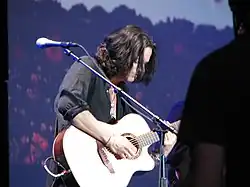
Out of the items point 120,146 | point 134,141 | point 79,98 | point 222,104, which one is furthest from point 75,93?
point 222,104

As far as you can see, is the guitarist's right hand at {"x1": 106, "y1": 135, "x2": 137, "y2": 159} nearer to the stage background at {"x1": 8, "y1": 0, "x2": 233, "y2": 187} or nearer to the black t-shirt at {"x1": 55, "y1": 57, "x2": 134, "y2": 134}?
the black t-shirt at {"x1": 55, "y1": 57, "x2": 134, "y2": 134}

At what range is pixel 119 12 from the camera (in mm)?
4109

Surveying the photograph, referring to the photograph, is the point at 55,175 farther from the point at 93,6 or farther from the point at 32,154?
the point at 93,6

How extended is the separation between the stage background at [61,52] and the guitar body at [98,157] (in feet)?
2.70

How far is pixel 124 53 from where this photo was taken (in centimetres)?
312

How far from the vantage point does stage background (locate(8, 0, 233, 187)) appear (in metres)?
3.80

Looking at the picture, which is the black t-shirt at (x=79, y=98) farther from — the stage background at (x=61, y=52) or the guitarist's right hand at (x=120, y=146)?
the stage background at (x=61, y=52)

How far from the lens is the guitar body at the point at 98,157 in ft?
9.55

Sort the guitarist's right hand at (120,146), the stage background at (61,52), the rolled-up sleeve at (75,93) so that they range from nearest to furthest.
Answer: the rolled-up sleeve at (75,93)
the guitarist's right hand at (120,146)
the stage background at (61,52)

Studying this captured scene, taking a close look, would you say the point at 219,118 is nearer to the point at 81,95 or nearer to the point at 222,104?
the point at 222,104

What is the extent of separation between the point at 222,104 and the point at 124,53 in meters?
1.96

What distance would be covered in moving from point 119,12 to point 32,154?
1.14 m

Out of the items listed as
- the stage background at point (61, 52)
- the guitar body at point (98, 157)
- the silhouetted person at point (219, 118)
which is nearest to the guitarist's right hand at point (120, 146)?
the guitar body at point (98, 157)

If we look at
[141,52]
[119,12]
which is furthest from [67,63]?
[141,52]
